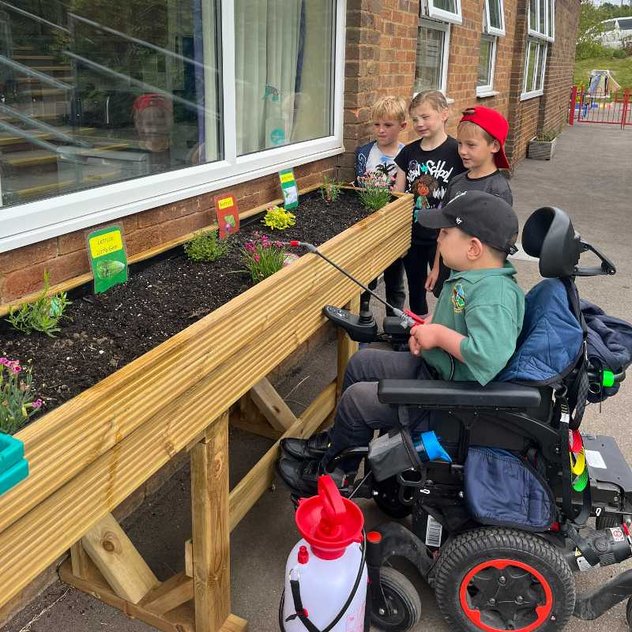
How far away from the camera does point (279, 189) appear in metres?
3.46

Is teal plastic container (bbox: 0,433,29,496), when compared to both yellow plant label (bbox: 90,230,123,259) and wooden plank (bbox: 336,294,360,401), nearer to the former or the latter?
yellow plant label (bbox: 90,230,123,259)

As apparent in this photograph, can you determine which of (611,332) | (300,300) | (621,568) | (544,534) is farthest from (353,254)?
(621,568)

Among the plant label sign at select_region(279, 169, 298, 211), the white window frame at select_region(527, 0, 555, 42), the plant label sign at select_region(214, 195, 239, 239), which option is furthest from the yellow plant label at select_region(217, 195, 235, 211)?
the white window frame at select_region(527, 0, 555, 42)

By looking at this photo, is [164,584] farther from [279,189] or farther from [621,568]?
[279,189]

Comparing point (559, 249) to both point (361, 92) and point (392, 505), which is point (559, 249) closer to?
point (392, 505)

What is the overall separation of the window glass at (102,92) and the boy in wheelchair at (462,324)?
3.83 feet

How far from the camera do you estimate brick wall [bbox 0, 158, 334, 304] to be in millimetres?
1971

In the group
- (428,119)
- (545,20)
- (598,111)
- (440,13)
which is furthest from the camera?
(598,111)

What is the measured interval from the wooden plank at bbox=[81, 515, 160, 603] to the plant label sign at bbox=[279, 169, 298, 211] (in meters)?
1.86

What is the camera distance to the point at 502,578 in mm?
2053

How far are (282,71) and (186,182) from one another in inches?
49.1

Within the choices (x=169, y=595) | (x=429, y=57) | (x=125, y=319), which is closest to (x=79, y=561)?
(x=169, y=595)

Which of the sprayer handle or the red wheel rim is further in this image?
the red wheel rim

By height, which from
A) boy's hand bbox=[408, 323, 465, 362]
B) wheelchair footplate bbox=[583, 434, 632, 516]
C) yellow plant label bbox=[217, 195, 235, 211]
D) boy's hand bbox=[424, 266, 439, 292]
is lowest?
wheelchair footplate bbox=[583, 434, 632, 516]
